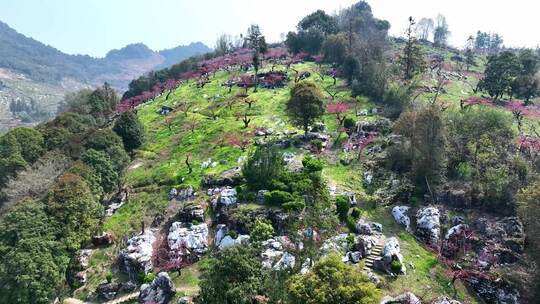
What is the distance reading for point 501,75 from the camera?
258 feet

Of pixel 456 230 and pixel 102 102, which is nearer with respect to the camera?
pixel 456 230

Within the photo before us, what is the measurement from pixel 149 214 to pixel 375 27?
416 ft

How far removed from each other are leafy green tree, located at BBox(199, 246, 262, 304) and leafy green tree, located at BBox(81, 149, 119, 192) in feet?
86.4

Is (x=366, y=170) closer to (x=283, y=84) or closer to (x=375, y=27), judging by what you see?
(x=283, y=84)

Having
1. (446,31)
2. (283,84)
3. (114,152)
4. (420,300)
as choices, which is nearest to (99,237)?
(114,152)

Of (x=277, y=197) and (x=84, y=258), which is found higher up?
(x=277, y=197)

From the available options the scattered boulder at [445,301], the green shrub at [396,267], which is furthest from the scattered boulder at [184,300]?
the scattered boulder at [445,301]

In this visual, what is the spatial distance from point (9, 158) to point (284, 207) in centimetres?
3758

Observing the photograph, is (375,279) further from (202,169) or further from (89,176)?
(89,176)

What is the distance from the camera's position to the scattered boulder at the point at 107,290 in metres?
38.7

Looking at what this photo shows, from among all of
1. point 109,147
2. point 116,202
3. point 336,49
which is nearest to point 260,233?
point 116,202

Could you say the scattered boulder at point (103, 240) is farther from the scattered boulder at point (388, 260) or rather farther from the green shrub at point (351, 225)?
the scattered boulder at point (388, 260)

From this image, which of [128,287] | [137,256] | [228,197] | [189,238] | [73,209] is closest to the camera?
[128,287]

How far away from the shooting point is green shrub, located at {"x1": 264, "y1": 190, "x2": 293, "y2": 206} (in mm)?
43844
